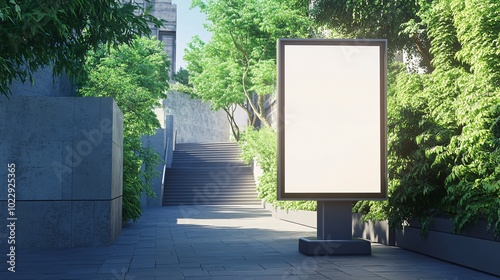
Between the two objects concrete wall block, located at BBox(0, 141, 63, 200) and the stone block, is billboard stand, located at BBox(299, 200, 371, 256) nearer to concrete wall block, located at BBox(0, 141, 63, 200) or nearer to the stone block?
the stone block

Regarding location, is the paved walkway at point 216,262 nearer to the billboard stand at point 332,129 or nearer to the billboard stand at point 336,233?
the billboard stand at point 336,233

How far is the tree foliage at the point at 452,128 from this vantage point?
35.8 ft

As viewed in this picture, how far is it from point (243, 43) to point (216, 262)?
878 inches

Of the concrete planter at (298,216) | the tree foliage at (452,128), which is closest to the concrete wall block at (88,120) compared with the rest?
the tree foliage at (452,128)

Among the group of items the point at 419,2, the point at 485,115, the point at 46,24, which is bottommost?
the point at 485,115

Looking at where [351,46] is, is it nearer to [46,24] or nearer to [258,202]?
[46,24]

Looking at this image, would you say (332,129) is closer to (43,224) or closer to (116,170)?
(116,170)

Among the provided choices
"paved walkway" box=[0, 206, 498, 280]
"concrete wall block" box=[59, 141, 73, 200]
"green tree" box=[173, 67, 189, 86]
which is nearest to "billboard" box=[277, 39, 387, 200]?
"paved walkway" box=[0, 206, 498, 280]

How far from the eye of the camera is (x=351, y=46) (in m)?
12.6

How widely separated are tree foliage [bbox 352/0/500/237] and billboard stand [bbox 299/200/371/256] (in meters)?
1.04

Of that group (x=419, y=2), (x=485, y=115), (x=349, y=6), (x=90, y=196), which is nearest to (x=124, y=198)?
(x=90, y=196)

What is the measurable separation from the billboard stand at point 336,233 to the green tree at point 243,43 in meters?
16.4

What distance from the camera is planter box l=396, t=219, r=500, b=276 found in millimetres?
9852

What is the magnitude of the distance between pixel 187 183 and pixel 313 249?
2567cm
